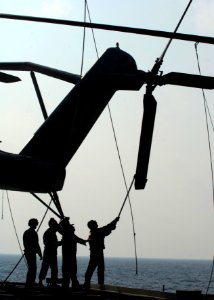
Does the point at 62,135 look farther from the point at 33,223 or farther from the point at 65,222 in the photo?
the point at 33,223

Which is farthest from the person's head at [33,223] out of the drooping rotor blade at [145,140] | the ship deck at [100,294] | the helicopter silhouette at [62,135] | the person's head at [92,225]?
the drooping rotor blade at [145,140]

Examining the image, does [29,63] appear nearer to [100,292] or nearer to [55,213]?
[55,213]

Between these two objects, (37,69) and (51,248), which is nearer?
(51,248)

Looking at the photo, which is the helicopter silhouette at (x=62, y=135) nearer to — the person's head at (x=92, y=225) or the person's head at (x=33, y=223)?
the person's head at (x=33, y=223)

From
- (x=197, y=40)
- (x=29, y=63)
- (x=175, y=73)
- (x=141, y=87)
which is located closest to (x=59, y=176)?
(x=29, y=63)

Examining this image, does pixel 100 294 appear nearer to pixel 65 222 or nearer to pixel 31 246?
pixel 65 222

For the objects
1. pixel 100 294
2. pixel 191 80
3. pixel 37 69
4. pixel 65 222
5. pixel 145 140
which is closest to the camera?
pixel 191 80

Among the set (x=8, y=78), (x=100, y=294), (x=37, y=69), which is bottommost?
(x=100, y=294)

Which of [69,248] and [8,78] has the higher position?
[8,78]

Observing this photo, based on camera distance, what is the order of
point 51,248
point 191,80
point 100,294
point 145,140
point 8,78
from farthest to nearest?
1. point 51,248
2. point 8,78
3. point 100,294
4. point 145,140
5. point 191,80

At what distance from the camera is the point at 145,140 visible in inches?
320

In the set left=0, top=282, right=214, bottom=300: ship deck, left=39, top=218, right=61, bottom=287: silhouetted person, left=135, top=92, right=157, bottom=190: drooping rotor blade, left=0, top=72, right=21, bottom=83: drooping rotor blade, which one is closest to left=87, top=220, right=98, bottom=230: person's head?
left=39, top=218, right=61, bottom=287: silhouetted person

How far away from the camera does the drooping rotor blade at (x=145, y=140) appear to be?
814cm

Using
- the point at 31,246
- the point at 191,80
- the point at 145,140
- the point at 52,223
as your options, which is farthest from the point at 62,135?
the point at 191,80
